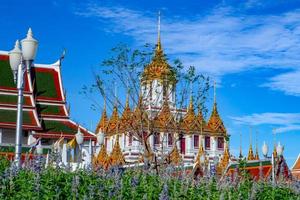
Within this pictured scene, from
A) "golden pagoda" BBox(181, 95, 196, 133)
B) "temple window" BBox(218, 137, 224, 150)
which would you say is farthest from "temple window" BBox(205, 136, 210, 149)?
"golden pagoda" BBox(181, 95, 196, 133)

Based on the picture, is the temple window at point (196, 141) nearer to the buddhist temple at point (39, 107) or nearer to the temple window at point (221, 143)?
the temple window at point (221, 143)

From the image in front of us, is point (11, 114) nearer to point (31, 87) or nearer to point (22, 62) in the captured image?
point (31, 87)

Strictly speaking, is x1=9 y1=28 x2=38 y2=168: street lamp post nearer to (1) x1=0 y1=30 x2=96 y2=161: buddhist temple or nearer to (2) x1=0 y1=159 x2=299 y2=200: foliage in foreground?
(2) x1=0 y1=159 x2=299 y2=200: foliage in foreground

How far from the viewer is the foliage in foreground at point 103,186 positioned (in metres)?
6.78

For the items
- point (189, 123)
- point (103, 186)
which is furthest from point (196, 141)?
point (103, 186)

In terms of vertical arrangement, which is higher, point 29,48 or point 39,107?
point 39,107

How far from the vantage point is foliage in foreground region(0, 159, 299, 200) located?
6.78m

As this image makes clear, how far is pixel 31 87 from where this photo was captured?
111 feet

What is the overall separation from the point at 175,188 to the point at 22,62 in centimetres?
349

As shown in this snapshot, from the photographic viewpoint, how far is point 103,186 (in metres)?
7.25

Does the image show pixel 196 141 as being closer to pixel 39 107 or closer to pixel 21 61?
pixel 39 107

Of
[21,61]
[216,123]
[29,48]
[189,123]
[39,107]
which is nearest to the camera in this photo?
[29,48]

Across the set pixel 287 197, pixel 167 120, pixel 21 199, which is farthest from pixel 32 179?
pixel 167 120

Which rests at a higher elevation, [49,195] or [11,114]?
[11,114]
